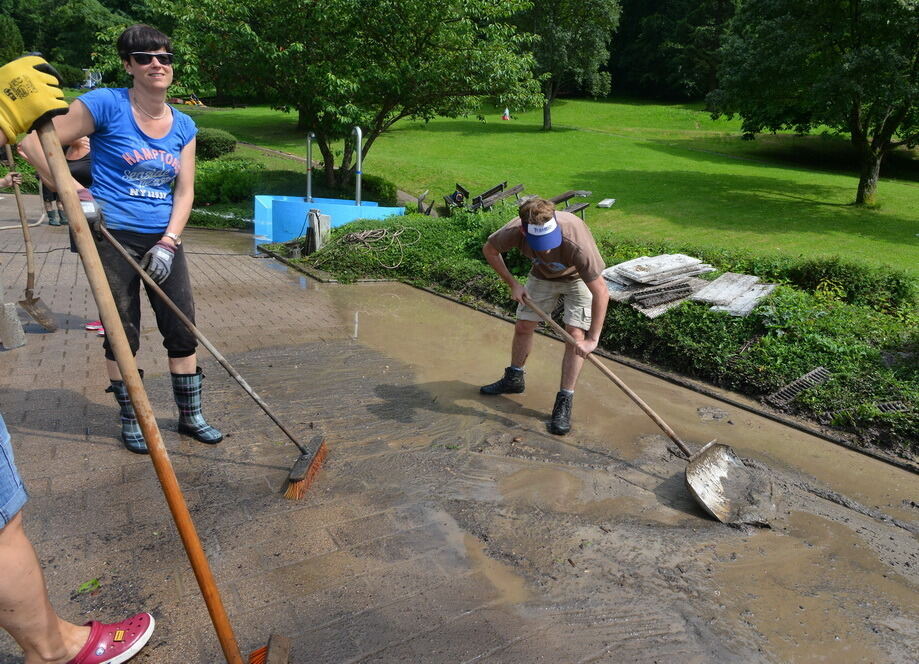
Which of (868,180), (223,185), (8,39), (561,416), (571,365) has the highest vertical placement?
(8,39)

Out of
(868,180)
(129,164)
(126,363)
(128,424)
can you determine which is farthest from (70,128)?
(868,180)

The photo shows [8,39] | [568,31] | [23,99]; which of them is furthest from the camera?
[8,39]

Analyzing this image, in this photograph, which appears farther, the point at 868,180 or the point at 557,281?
the point at 868,180

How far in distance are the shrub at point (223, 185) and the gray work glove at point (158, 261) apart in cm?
1316

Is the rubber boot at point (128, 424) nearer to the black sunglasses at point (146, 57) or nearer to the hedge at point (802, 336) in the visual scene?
the black sunglasses at point (146, 57)

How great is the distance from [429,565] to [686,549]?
1.24 m

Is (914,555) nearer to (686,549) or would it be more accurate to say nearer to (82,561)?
(686,549)

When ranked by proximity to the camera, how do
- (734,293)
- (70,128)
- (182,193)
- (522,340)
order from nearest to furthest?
(70,128) < (182,193) < (522,340) < (734,293)

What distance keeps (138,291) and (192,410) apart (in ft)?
2.49

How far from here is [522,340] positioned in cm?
469

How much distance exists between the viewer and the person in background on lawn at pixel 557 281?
153 inches

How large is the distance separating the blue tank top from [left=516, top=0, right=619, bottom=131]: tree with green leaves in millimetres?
30569

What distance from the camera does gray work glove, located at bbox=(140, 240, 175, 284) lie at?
10.4ft

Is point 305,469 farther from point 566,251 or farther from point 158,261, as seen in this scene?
point 566,251
